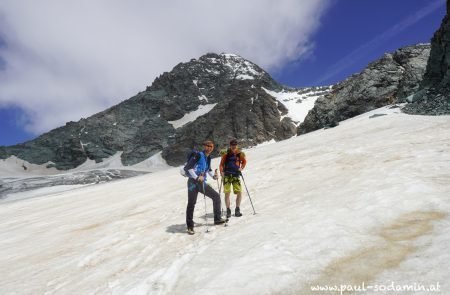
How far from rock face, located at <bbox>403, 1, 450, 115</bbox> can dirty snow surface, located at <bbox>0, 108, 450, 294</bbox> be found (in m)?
17.2

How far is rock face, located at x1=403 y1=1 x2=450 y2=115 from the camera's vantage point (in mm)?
29197

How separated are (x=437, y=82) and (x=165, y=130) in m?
153

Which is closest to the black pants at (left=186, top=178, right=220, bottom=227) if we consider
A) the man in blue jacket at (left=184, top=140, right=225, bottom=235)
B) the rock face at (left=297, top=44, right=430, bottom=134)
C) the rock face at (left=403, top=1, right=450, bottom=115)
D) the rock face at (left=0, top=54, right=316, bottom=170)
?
the man in blue jacket at (left=184, top=140, right=225, bottom=235)

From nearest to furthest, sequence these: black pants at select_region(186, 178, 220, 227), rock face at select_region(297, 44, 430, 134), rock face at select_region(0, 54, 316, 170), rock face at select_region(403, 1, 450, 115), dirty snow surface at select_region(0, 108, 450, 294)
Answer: dirty snow surface at select_region(0, 108, 450, 294) → black pants at select_region(186, 178, 220, 227) → rock face at select_region(403, 1, 450, 115) → rock face at select_region(297, 44, 430, 134) → rock face at select_region(0, 54, 316, 170)

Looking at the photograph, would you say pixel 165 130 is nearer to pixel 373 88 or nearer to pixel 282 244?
pixel 373 88

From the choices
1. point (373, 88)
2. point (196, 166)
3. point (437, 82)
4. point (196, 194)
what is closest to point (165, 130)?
point (373, 88)

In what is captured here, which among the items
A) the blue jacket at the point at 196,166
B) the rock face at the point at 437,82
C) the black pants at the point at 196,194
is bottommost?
the black pants at the point at 196,194

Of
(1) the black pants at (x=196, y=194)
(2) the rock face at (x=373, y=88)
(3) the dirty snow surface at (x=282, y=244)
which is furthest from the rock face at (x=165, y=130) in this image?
(1) the black pants at (x=196, y=194)

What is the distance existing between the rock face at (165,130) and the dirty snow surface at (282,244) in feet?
402

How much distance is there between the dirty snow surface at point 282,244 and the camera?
5723 mm

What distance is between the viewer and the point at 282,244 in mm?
7113

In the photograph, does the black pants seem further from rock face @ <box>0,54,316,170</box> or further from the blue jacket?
rock face @ <box>0,54,316,170</box>

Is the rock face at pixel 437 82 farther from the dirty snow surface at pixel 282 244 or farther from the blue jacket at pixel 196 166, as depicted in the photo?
the blue jacket at pixel 196 166

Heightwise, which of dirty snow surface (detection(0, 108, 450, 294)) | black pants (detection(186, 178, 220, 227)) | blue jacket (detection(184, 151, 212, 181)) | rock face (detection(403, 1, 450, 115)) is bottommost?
dirty snow surface (detection(0, 108, 450, 294))
